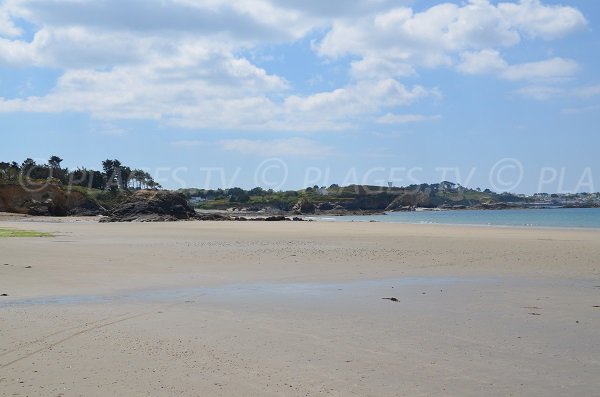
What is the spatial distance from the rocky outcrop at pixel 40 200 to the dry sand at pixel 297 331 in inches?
2355

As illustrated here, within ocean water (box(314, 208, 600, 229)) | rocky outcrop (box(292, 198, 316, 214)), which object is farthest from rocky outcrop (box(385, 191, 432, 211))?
ocean water (box(314, 208, 600, 229))

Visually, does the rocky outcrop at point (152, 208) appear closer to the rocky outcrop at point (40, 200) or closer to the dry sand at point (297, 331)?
the rocky outcrop at point (40, 200)

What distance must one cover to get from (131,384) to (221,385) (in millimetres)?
833

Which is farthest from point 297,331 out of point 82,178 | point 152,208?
point 82,178

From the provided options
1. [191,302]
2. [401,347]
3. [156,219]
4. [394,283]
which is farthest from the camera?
[156,219]

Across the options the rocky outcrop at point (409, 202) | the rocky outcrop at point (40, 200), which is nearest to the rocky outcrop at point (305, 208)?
the rocky outcrop at point (409, 202)

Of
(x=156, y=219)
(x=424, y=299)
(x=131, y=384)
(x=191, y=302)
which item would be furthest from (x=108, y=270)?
(x=156, y=219)

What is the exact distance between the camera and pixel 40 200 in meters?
71.2

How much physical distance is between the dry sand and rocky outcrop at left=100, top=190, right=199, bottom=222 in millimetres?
43964

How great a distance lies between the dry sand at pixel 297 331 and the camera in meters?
5.31

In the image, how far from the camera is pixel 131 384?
5.20 m

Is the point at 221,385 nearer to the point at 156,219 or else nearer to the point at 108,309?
the point at 108,309

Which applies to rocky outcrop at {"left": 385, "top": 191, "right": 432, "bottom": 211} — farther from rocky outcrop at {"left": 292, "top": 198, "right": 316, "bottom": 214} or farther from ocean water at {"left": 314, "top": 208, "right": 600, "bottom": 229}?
ocean water at {"left": 314, "top": 208, "right": 600, "bottom": 229}

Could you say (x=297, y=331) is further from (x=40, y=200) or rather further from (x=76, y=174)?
(x=76, y=174)
